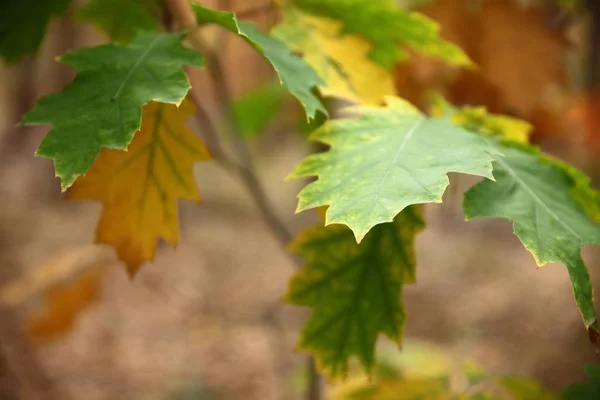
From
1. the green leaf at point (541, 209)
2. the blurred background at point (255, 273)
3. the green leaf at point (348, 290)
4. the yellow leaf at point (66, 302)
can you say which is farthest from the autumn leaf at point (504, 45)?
the yellow leaf at point (66, 302)

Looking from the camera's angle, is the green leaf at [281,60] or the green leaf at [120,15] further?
the green leaf at [120,15]

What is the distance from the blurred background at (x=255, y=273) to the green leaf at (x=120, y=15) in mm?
193

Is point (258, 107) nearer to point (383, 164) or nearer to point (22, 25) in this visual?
point (22, 25)

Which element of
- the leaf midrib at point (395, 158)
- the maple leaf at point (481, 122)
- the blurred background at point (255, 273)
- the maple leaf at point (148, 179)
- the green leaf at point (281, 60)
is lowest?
the blurred background at point (255, 273)

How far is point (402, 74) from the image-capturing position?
1064 mm

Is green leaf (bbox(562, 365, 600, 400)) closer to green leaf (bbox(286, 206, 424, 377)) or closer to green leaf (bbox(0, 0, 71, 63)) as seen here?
green leaf (bbox(286, 206, 424, 377))

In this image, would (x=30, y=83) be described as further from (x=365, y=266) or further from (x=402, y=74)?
(x=365, y=266)

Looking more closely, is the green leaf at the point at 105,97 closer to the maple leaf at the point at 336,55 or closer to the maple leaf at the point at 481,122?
the maple leaf at the point at 336,55

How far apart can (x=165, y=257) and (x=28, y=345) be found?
4.19 ft

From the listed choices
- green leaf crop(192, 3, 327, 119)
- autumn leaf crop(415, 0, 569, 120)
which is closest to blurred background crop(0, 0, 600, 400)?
autumn leaf crop(415, 0, 569, 120)

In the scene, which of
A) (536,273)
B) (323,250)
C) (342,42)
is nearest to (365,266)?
(323,250)

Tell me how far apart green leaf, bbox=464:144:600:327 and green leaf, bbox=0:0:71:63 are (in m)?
0.64

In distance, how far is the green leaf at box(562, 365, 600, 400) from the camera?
2.30 ft

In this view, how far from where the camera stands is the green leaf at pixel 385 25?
0.72 m
